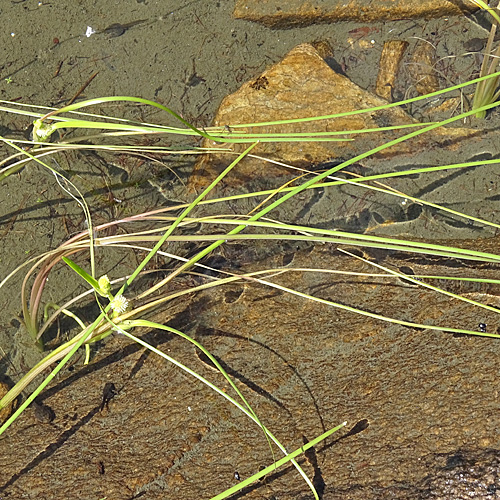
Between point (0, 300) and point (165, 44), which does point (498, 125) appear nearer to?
point (165, 44)

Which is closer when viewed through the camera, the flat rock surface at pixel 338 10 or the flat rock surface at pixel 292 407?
the flat rock surface at pixel 292 407

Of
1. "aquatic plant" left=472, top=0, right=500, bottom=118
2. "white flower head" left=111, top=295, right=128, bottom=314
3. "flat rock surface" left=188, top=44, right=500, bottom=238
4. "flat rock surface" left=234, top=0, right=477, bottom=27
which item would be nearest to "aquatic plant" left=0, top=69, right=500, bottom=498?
"white flower head" left=111, top=295, right=128, bottom=314

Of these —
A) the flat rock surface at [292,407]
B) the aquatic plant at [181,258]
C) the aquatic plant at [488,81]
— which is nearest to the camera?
the flat rock surface at [292,407]

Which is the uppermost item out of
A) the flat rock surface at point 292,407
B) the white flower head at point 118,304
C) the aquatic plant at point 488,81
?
the aquatic plant at point 488,81

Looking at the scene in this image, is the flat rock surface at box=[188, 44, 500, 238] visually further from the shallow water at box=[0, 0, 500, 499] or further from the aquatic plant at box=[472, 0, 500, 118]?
the aquatic plant at box=[472, 0, 500, 118]

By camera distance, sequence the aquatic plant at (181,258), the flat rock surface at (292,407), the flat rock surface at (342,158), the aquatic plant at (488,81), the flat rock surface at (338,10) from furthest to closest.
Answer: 1. the flat rock surface at (338,10)
2. the flat rock surface at (342,158)
3. the aquatic plant at (488,81)
4. the aquatic plant at (181,258)
5. the flat rock surface at (292,407)

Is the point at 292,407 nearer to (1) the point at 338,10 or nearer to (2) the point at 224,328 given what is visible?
(2) the point at 224,328

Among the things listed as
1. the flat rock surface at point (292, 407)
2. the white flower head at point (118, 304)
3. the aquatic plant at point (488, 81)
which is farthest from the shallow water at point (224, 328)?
the white flower head at point (118, 304)

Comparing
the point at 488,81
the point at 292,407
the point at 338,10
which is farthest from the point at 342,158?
the point at 292,407

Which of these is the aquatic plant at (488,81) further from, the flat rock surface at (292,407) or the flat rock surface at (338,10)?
the flat rock surface at (292,407)
